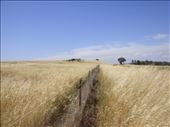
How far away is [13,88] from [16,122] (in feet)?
7.80

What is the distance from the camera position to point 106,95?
7109 mm

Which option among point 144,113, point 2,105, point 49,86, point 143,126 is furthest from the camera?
point 49,86

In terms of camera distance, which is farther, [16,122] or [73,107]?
[16,122]

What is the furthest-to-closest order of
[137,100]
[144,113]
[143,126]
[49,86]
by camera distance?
[49,86] < [137,100] < [144,113] < [143,126]

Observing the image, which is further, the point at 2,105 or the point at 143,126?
the point at 2,105

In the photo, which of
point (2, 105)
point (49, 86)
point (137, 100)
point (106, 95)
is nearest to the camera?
point (2, 105)

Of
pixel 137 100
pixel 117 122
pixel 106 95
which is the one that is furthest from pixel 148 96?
pixel 117 122

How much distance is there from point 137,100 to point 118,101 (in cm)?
43

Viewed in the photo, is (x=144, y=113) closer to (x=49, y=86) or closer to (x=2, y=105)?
(x=2, y=105)

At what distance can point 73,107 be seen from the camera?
11.2ft

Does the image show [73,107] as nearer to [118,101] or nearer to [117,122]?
[117,122]

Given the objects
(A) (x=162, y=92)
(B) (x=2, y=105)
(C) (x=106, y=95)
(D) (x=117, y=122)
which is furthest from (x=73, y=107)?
(A) (x=162, y=92)

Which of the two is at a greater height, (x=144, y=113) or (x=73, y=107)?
(x=73, y=107)

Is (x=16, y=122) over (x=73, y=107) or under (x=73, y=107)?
under
